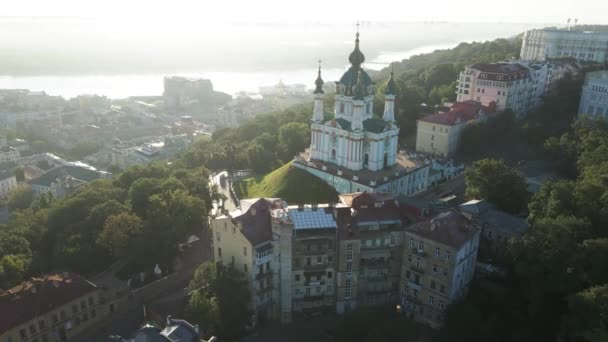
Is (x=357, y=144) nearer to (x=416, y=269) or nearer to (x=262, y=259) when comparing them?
(x=416, y=269)

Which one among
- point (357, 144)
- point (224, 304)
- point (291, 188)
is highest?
point (357, 144)

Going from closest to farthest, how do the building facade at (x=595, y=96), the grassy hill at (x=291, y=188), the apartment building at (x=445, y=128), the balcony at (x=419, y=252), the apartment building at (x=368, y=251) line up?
the balcony at (x=419, y=252)
the apartment building at (x=368, y=251)
the grassy hill at (x=291, y=188)
the apartment building at (x=445, y=128)
the building facade at (x=595, y=96)

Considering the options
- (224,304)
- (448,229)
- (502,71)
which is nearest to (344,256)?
(448,229)

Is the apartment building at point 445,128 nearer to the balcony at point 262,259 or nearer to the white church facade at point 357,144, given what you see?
the white church facade at point 357,144

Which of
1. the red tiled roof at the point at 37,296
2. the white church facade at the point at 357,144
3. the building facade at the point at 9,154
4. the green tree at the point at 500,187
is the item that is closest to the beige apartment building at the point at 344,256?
the red tiled roof at the point at 37,296

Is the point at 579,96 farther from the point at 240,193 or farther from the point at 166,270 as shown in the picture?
the point at 166,270

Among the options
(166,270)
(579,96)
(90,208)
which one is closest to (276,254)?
(166,270)

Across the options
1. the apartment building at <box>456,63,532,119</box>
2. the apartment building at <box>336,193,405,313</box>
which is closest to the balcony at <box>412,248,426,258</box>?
the apartment building at <box>336,193,405,313</box>
